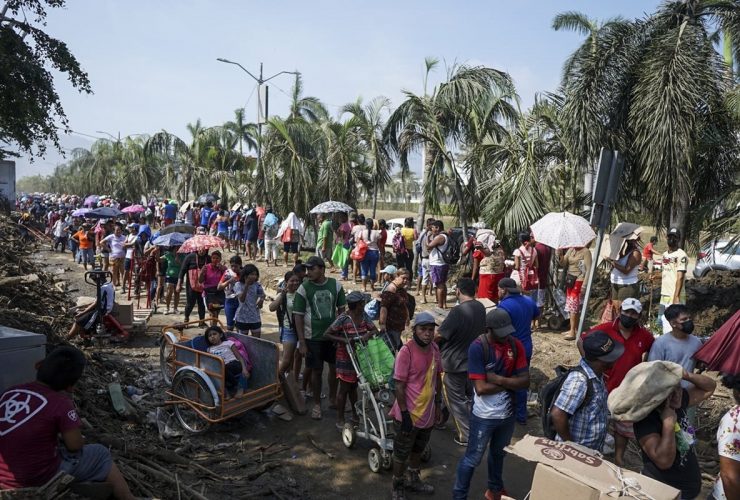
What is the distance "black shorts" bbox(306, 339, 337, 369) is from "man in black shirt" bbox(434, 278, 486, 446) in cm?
157

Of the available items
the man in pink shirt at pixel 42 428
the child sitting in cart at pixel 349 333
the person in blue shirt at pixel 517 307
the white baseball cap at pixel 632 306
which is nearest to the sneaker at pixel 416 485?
the child sitting in cart at pixel 349 333

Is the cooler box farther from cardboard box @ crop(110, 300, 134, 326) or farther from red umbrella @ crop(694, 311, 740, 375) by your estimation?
cardboard box @ crop(110, 300, 134, 326)

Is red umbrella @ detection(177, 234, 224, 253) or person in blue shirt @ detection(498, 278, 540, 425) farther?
red umbrella @ detection(177, 234, 224, 253)

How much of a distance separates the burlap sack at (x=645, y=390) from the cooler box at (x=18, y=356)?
4309 millimetres

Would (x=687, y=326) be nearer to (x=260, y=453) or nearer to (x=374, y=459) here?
(x=374, y=459)

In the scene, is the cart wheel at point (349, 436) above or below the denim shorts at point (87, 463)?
below

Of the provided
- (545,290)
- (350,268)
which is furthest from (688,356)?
(350,268)

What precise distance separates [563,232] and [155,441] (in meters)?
6.16

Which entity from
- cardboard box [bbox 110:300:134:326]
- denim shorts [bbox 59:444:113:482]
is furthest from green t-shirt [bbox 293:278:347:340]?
cardboard box [bbox 110:300:134:326]

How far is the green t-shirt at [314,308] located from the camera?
666cm

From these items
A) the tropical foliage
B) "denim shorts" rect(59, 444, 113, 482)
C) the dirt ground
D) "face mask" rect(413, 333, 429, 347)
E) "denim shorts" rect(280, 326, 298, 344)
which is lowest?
the dirt ground

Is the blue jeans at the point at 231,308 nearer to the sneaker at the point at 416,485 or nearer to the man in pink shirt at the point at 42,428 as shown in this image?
the sneaker at the point at 416,485

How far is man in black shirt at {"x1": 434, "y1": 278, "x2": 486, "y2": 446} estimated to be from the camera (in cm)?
573

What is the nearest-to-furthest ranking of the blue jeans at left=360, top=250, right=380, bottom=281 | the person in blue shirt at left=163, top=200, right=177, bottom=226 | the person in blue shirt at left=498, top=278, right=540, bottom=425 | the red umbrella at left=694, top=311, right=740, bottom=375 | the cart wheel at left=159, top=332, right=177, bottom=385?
the red umbrella at left=694, top=311, right=740, bottom=375, the person in blue shirt at left=498, top=278, right=540, bottom=425, the cart wheel at left=159, top=332, right=177, bottom=385, the blue jeans at left=360, top=250, right=380, bottom=281, the person in blue shirt at left=163, top=200, right=177, bottom=226
